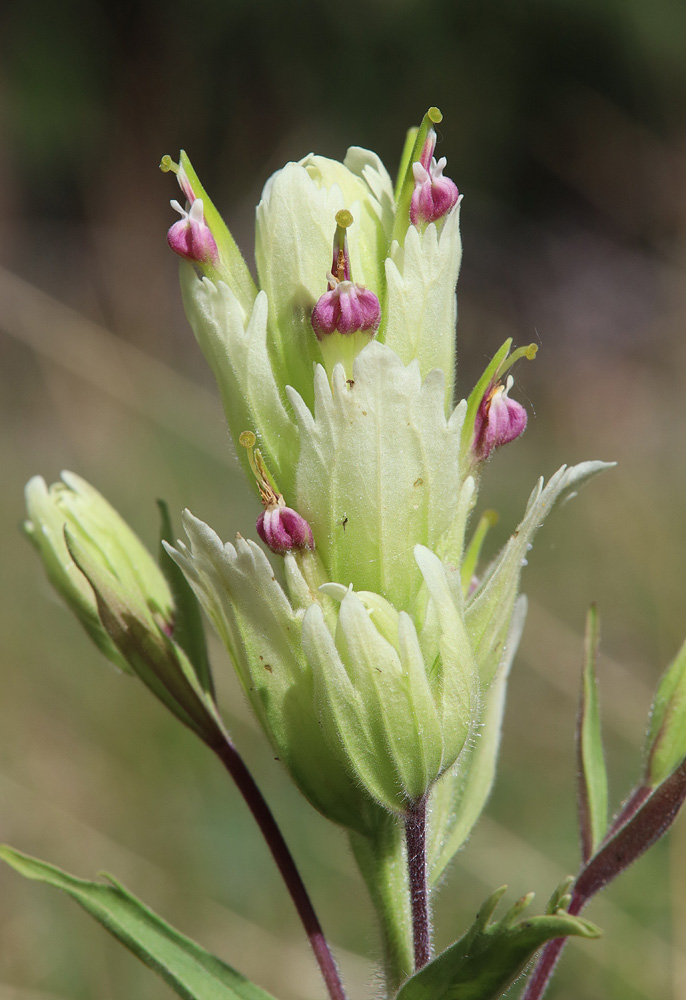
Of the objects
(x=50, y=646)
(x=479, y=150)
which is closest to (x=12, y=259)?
(x=479, y=150)

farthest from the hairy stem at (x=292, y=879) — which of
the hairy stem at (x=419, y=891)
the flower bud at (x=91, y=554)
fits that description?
the flower bud at (x=91, y=554)

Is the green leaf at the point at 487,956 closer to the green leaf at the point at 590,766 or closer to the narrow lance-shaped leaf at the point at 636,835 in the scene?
the narrow lance-shaped leaf at the point at 636,835

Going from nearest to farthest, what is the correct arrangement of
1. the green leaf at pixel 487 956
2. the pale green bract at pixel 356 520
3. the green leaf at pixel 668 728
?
the green leaf at pixel 487 956 < the pale green bract at pixel 356 520 < the green leaf at pixel 668 728

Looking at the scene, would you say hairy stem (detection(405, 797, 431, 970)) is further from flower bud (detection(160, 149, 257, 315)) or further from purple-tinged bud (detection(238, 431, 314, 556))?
flower bud (detection(160, 149, 257, 315))

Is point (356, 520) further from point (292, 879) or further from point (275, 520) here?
point (292, 879)

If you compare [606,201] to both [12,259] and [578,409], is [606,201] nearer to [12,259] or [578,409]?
[578,409]

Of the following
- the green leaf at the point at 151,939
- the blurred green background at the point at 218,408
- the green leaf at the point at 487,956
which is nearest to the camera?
the green leaf at the point at 487,956
